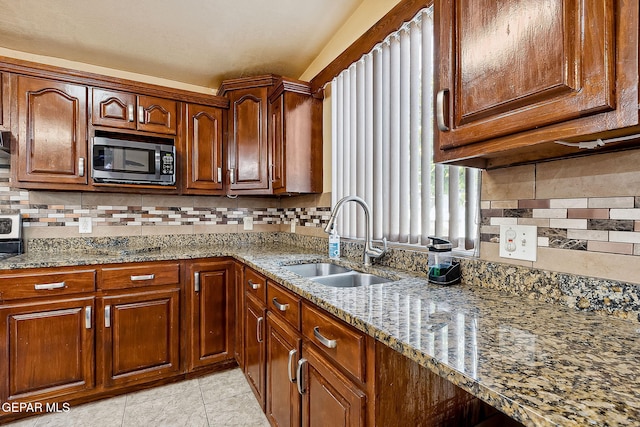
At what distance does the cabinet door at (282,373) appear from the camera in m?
1.32

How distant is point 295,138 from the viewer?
2355 millimetres

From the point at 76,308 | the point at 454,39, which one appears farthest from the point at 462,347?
the point at 76,308

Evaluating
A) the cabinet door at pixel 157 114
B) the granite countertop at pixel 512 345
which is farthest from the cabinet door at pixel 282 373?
the cabinet door at pixel 157 114

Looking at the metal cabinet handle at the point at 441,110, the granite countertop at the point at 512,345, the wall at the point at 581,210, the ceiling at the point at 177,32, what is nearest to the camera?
the granite countertop at the point at 512,345

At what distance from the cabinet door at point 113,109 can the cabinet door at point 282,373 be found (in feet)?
5.68

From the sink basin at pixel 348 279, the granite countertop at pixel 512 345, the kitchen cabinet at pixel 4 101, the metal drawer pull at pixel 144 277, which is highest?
the kitchen cabinet at pixel 4 101

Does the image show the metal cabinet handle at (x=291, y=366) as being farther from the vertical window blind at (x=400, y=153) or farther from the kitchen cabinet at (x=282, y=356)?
the vertical window blind at (x=400, y=153)

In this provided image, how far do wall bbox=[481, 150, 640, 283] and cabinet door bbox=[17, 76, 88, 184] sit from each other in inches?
98.6

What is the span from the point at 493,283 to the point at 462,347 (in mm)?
583

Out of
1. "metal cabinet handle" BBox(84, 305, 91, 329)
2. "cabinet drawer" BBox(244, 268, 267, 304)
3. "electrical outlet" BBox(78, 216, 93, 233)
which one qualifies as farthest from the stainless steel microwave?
"cabinet drawer" BBox(244, 268, 267, 304)

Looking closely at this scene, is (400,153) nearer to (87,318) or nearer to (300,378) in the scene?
(300,378)

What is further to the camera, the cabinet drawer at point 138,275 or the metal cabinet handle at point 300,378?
the cabinet drawer at point 138,275

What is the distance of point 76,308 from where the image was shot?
1.87 m

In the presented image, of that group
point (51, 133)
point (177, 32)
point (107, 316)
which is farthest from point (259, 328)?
point (177, 32)
